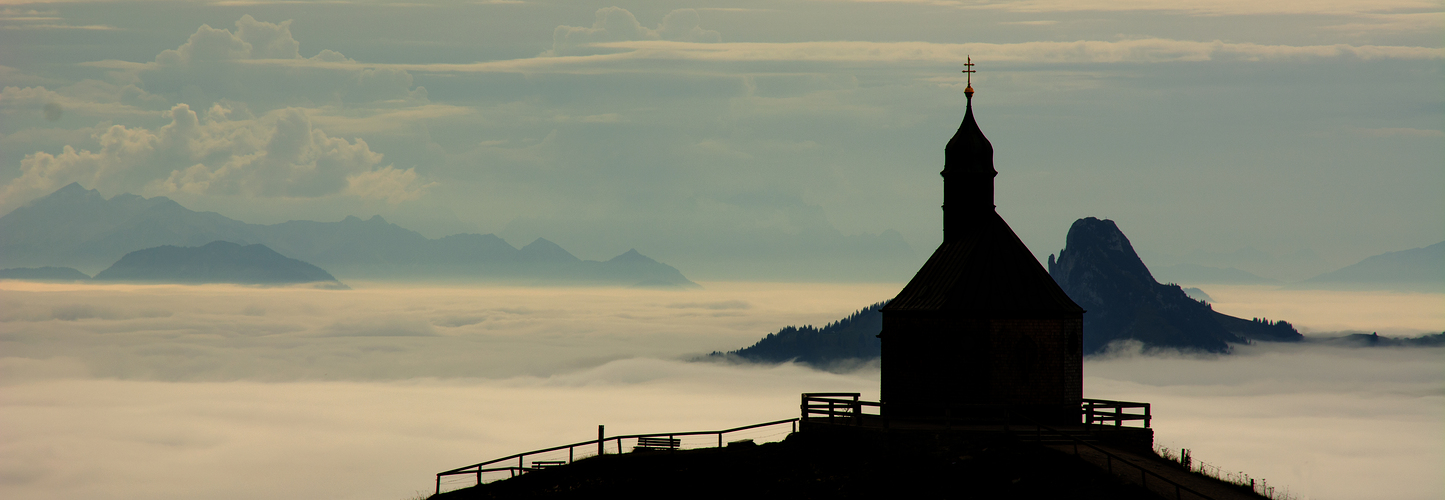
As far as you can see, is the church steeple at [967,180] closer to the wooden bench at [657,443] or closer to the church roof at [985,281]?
the church roof at [985,281]

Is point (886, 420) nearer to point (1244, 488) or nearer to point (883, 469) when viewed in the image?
point (883, 469)

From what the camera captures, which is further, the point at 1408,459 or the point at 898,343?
the point at 1408,459

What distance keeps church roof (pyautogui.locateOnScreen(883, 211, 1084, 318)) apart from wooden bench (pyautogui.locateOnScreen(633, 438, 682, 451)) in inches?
319

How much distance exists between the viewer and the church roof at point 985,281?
40500 mm

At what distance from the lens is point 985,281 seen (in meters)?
41.1

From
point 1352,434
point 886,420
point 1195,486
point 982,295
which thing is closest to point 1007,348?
point 982,295

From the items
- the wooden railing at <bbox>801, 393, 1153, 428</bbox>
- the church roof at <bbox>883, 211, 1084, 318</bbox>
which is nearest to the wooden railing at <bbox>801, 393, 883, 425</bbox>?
the wooden railing at <bbox>801, 393, 1153, 428</bbox>

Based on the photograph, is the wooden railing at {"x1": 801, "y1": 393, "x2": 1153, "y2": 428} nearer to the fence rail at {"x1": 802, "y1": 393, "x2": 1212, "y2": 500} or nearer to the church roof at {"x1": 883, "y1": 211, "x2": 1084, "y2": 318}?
the fence rail at {"x1": 802, "y1": 393, "x2": 1212, "y2": 500}

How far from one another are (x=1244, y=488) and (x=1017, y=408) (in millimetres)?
7185

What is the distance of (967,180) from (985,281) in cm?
407

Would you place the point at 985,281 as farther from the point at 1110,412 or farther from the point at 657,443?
the point at 657,443

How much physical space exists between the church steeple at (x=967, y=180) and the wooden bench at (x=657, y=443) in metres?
11.0

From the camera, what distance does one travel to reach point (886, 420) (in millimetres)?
39062

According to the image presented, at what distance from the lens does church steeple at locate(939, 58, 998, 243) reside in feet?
143
